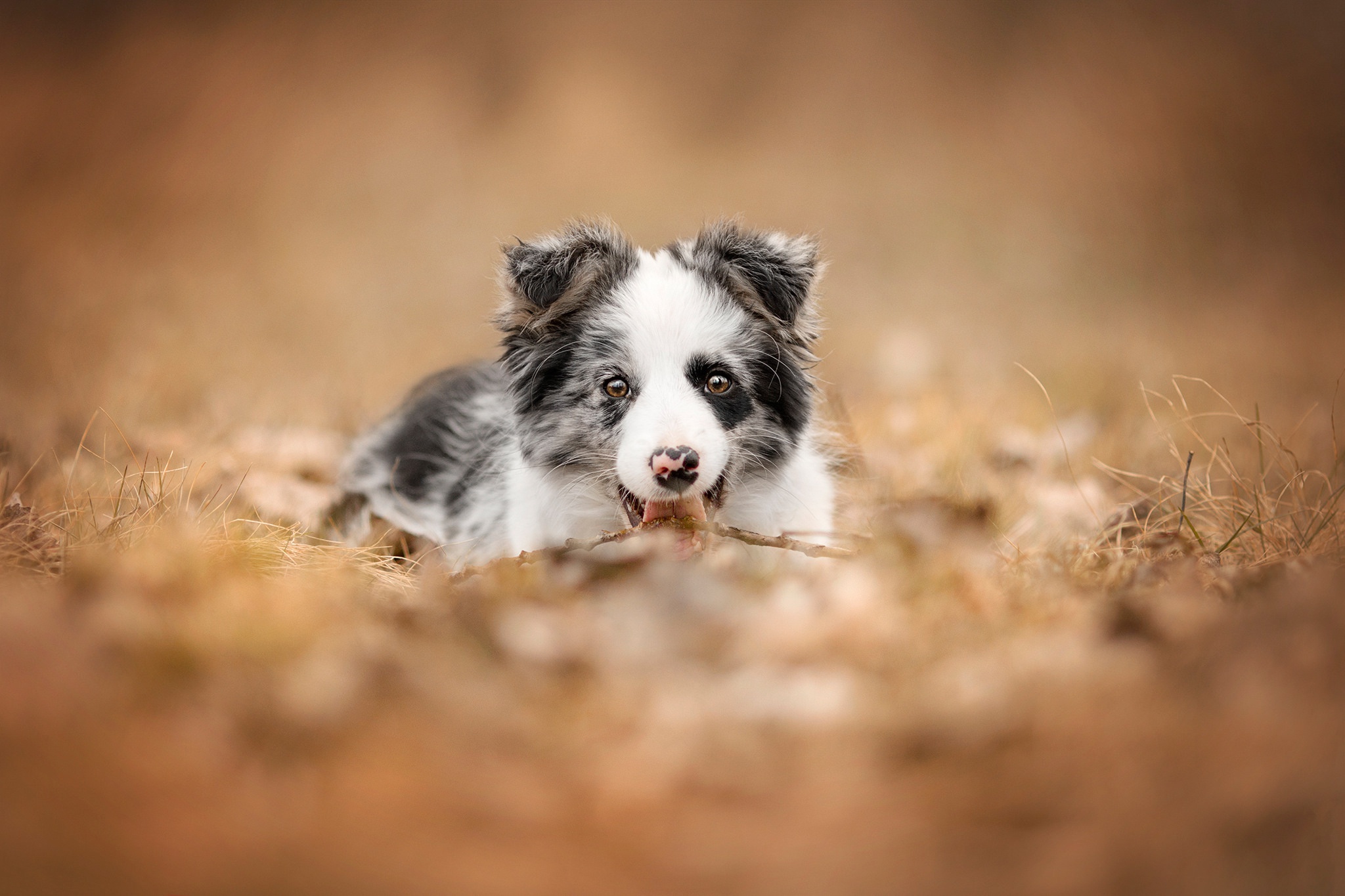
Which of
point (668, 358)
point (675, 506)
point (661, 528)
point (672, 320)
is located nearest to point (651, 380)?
point (668, 358)

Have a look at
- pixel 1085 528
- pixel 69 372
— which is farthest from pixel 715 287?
pixel 69 372

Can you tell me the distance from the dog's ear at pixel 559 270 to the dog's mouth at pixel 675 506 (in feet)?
2.50

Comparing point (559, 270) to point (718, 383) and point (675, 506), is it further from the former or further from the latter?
point (675, 506)

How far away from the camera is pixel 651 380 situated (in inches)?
113

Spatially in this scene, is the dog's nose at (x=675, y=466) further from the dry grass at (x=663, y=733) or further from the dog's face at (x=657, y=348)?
the dry grass at (x=663, y=733)

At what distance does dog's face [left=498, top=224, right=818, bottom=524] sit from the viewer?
2.86 m

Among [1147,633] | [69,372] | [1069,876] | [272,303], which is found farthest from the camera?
[272,303]

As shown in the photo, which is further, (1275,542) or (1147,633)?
(1275,542)

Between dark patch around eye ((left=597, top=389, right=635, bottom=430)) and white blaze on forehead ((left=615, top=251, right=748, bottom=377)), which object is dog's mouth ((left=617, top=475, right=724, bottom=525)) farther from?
white blaze on forehead ((left=615, top=251, right=748, bottom=377))

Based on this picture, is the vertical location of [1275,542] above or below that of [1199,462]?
below

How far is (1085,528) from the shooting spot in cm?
325

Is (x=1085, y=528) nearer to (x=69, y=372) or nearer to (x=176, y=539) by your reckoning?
(x=176, y=539)

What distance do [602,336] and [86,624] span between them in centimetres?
180

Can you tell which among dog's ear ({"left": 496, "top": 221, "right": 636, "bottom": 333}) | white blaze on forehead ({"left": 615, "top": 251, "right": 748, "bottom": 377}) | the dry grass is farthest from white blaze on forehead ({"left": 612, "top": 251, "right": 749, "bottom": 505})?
the dry grass
